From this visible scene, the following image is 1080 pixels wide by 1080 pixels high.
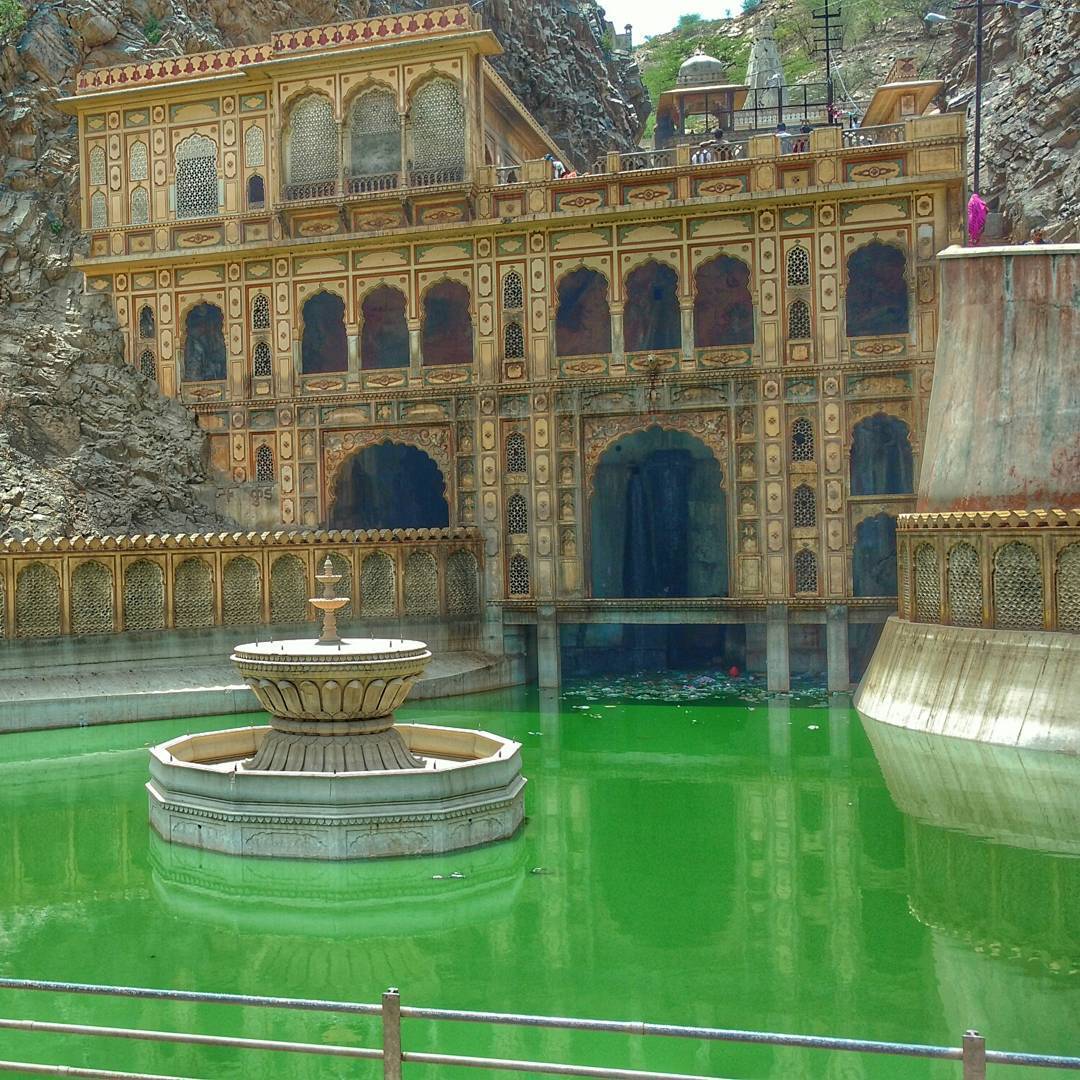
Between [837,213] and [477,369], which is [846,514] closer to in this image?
[837,213]

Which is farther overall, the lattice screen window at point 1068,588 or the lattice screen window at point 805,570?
the lattice screen window at point 805,570

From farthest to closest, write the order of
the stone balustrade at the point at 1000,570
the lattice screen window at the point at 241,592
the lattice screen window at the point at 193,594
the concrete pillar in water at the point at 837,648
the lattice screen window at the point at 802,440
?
the lattice screen window at the point at 802,440 → the concrete pillar in water at the point at 837,648 → the lattice screen window at the point at 241,592 → the lattice screen window at the point at 193,594 → the stone balustrade at the point at 1000,570

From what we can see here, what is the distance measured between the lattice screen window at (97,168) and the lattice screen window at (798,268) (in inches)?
614

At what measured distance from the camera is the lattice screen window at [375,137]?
1044 inches

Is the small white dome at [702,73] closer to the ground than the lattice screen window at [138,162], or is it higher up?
higher up

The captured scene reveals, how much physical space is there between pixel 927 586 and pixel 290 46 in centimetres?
1782

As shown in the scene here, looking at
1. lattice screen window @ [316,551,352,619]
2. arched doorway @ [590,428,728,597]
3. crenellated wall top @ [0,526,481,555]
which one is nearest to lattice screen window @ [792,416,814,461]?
arched doorway @ [590,428,728,597]

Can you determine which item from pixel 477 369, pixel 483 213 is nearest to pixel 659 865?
pixel 477 369

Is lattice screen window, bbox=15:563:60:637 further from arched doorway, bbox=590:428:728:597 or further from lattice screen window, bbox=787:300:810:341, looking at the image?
lattice screen window, bbox=787:300:810:341

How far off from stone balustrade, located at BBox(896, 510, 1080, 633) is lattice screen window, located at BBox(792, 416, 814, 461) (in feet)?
14.8

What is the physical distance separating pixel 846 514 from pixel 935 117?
775cm

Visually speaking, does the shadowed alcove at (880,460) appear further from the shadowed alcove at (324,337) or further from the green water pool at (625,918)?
the green water pool at (625,918)

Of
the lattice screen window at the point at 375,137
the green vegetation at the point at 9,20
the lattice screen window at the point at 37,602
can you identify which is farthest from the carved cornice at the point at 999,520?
the green vegetation at the point at 9,20

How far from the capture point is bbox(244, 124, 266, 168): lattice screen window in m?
27.5
